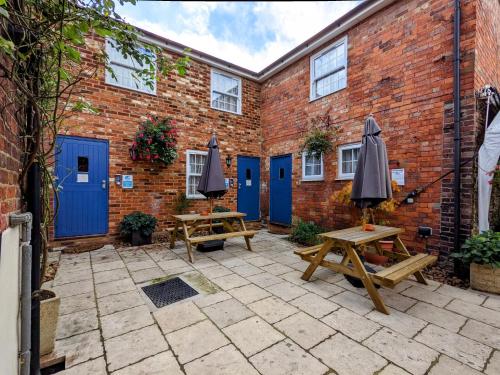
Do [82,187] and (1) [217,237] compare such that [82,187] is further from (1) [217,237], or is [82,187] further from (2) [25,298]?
(2) [25,298]

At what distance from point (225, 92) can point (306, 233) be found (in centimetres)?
483

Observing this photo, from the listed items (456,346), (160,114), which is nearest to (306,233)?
(456,346)

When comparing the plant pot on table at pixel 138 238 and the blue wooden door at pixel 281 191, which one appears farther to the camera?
the blue wooden door at pixel 281 191

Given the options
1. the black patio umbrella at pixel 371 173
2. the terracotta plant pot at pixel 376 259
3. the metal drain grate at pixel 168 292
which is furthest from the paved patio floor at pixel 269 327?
the black patio umbrella at pixel 371 173

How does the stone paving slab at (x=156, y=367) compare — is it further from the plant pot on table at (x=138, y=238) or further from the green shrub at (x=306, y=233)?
the green shrub at (x=306, y=233)

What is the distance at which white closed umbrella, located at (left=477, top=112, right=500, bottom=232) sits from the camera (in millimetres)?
3379

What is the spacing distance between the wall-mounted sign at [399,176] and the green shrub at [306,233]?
1932mm

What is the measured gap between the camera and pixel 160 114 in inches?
235

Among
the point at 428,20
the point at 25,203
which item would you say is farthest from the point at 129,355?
the point at 428,20

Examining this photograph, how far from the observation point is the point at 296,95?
6.62 metres

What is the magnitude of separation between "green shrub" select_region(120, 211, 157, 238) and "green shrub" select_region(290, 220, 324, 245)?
3.38 meters

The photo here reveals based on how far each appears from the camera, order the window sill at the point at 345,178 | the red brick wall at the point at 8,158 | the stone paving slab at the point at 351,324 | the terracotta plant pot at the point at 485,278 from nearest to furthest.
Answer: the red brick wall at the point at 8,158 → the stone paving slab at the point at 351,324 → the terracotta plant pot at the point at 485,278 → the window sill at the point at 345,178

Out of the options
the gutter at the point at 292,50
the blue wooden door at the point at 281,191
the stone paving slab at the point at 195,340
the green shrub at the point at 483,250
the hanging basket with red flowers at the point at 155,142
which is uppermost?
the gutter at the point at 292,50

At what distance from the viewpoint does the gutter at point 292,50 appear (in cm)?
478
